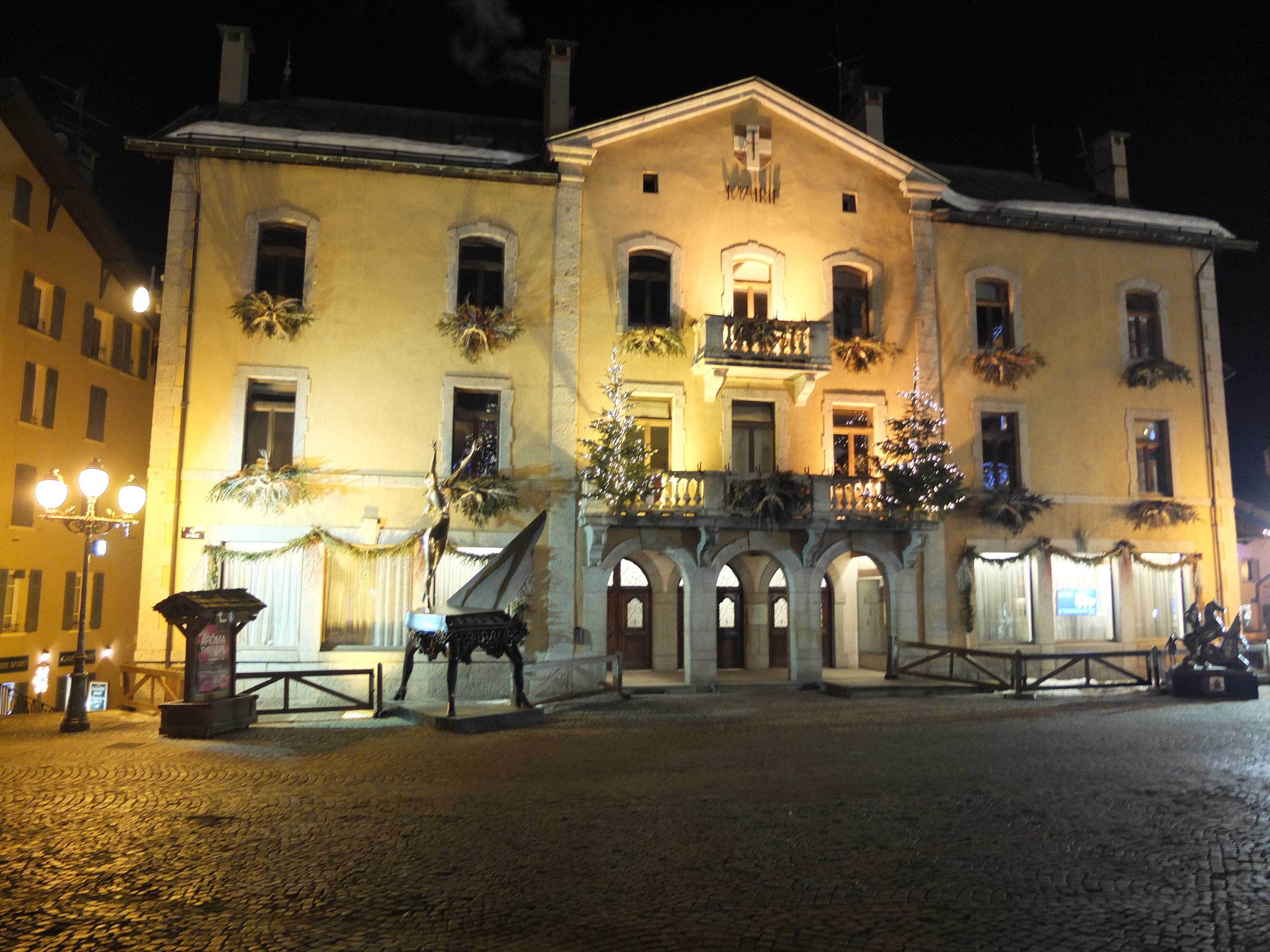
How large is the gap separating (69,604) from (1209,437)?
30861mm

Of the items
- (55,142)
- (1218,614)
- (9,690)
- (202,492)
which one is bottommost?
(9,690)

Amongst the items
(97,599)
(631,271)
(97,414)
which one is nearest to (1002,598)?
(631,271)

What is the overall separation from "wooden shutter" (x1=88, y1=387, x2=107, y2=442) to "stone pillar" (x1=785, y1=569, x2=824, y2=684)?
21.0 m

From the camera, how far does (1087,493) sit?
23.1 m

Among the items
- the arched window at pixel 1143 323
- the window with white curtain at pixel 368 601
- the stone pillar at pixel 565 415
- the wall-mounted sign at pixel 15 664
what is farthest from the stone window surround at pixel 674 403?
the wall-mounted sign at pixel 15 664

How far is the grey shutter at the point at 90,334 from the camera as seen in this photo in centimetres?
2802

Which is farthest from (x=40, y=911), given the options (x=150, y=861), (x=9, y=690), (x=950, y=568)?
(x=9, y=690)

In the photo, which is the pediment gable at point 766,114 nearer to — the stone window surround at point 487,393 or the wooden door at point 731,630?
the stone window surround at point 487,393

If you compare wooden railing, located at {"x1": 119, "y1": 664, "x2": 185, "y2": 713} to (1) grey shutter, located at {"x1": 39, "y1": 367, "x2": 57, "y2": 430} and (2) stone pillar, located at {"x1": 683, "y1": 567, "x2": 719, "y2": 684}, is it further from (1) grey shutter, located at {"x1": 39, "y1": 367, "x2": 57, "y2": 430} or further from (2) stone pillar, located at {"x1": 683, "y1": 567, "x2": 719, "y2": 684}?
(1) grey shutter, located at {"x1": 39, "y1": 367, "x2": 57, "y2": 430}

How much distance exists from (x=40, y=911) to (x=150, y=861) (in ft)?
3.52

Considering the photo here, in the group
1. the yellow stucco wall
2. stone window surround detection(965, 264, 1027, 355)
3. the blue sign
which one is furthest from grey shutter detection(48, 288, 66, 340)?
the blue sign

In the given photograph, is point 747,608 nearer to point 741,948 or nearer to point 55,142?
point 741,948

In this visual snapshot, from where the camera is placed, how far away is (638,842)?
26.4 feet

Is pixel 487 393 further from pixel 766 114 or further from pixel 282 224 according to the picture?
pixel 766 114
